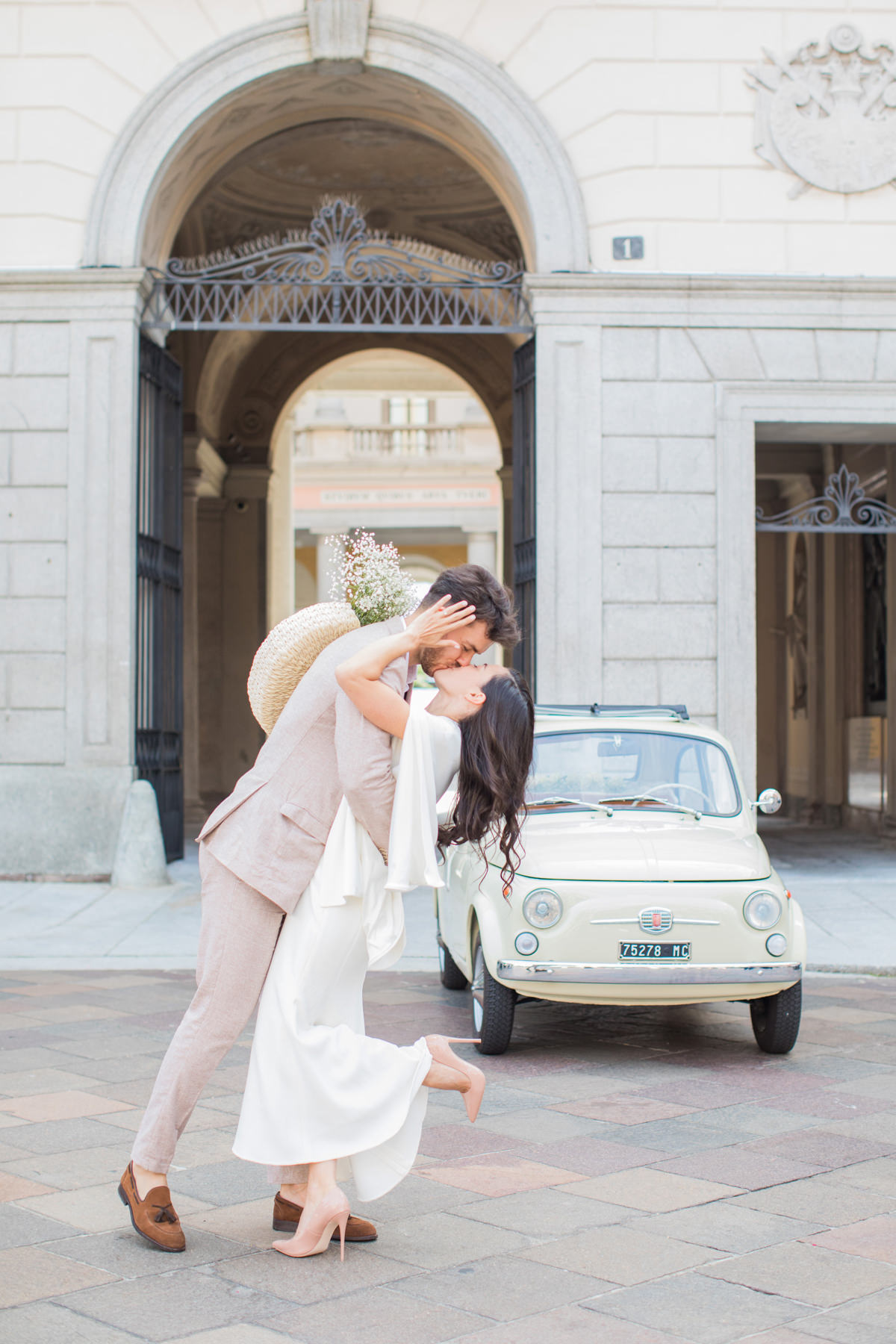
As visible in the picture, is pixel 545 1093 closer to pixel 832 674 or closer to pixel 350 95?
pixel 350 95

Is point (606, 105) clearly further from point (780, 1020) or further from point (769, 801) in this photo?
point (780, 1020)

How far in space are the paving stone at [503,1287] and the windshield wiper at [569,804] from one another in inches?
129

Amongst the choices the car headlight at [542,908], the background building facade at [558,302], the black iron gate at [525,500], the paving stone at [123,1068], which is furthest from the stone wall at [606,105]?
the paving stone at [123,1068]

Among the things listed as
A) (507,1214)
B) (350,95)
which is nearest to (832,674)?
(350,95)

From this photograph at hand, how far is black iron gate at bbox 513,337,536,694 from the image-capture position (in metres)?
12.2

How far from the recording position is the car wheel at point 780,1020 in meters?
6.05

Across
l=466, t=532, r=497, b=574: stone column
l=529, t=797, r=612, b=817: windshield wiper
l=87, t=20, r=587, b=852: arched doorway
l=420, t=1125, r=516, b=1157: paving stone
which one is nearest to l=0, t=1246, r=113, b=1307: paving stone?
l=420, t=1125, r=516, b=1157: paving stone

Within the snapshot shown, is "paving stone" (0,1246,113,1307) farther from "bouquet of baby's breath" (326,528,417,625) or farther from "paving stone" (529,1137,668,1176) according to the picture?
"bouquet of baby's breath" (326,528,417,625)

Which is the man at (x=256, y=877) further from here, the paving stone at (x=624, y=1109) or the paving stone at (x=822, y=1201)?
the paving stone at (x=624, y=1109)

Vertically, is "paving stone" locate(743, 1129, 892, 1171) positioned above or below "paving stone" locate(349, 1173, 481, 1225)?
below

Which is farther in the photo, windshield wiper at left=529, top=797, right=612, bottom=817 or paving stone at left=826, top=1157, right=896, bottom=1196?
windshield wiper at left=529, top=797, right=612, bottom=817

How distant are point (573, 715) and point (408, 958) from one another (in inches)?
93.1

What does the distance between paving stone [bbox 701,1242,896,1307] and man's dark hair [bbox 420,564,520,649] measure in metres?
1.66

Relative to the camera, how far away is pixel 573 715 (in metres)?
7.36
